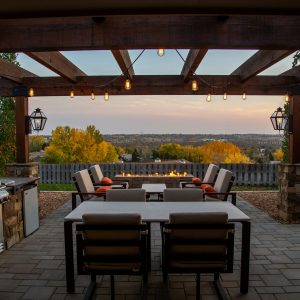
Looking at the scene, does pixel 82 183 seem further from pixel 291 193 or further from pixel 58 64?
pixel 291 193

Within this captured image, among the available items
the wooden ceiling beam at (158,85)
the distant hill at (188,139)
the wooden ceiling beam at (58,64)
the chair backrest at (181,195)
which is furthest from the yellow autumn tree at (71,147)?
the chair backrest at (181,195)

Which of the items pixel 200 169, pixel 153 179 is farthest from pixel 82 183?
pixel 200 169

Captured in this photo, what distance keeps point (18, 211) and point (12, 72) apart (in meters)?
2.70

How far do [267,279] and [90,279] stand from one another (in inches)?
76.0

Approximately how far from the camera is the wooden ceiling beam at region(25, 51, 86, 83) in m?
4.32

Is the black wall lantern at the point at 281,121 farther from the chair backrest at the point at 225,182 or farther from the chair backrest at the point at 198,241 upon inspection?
the chair backrest at the point at 198,241

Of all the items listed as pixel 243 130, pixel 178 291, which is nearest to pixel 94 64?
pixel 178 291

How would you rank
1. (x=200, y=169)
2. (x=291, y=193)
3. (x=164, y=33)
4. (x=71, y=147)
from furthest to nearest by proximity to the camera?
(x=71, y=147) → (x=200, y=169) → (x=291, y=193) → (x=164, y=33)

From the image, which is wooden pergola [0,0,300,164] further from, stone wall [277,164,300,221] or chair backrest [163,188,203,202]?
chair backrest [163,188,203,202]

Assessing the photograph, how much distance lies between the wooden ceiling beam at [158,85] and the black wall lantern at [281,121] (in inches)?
21.3

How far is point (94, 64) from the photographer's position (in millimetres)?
6543

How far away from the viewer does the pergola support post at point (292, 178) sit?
5723 millimetres

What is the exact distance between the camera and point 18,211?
15.5ft

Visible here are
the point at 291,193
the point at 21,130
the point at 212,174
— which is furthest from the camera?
the point at 212,174
